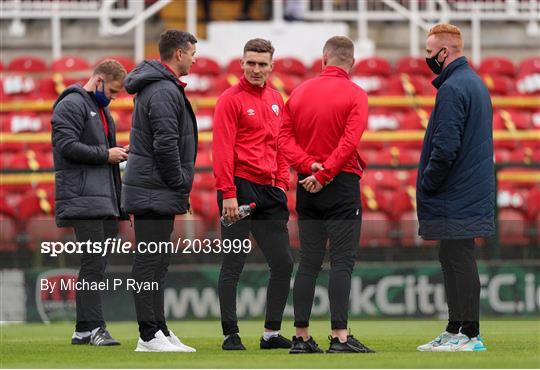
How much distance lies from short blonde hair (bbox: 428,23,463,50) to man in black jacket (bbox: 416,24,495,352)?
147mm

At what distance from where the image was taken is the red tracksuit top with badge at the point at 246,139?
8500 millimetres

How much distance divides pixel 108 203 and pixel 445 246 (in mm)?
2139

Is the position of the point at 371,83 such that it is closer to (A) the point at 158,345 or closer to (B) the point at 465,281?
(B) the point at 465,281

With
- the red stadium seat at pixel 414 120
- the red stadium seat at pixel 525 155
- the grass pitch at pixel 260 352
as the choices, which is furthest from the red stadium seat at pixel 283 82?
the grass pitch at pixel 260 352

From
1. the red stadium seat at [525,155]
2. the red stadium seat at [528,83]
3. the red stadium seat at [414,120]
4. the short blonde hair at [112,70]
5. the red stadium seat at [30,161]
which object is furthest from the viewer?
the red stadium seat at [528,83]

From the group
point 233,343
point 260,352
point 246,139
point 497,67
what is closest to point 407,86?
point 497,67

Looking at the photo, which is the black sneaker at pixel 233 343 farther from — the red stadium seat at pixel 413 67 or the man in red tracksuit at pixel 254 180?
the red stadium seat at pixel 413 67

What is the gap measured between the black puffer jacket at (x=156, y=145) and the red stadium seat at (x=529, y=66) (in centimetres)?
921

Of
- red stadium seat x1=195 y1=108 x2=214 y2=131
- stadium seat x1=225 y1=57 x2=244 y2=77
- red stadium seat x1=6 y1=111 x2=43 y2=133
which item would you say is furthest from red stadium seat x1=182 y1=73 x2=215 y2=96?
red stadium seat x1=6 y1=111 x2=43 y2=133

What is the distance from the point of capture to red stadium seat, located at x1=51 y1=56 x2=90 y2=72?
1645 centimetres

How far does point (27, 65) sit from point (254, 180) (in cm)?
860

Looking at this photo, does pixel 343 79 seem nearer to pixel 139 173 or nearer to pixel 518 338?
pixel 139 173

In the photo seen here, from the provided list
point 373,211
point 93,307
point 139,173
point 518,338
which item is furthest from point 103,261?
point 373,211

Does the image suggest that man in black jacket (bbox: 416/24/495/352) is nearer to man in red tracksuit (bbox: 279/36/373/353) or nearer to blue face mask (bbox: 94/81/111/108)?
man in red tracksuit (bbox: 279/36/373/353)
